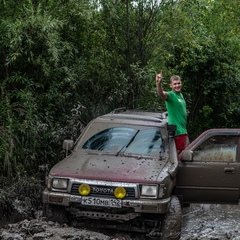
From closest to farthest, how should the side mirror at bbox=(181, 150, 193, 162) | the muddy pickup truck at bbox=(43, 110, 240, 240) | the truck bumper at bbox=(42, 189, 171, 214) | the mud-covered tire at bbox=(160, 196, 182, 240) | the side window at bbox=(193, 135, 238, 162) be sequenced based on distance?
the truck bumper at bbox=(42, 189, 171, 214) → the muddy pickup truck at bbox=(43, 110, 240, 240) → the mud-covered tire at bbox=(160, 196, 182, 240) → the side mirror at bbox=(181, 150, 193, 162) → the side window at bbox=(193, 135, 238, 162)

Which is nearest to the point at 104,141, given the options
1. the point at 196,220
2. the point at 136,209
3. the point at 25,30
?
the point at 136,209

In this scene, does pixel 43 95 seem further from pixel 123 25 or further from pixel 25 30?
pixel 123 25

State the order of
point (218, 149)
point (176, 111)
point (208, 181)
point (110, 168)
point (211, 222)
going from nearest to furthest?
point (110, 168)
point (208, 181)
point (218, 149)
point (176, 111)
point (211, 222)

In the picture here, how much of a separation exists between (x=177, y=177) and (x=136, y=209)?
4.69 feet

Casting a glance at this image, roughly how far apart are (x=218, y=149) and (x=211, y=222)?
160cm

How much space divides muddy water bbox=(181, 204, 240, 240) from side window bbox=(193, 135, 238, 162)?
1087 mm

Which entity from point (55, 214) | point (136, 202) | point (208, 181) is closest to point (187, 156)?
point (208, 181)

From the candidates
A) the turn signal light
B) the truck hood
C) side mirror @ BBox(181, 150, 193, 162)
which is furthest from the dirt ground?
side mirror @ BBox(181, 150, 193, 162)

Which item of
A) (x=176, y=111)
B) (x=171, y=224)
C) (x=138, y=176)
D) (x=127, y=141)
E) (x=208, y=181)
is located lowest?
(x=171, y=224)

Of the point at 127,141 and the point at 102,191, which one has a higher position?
the point at 127,141

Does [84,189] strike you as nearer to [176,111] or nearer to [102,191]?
[102,191]

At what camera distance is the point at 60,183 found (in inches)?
275

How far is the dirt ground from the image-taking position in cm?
656

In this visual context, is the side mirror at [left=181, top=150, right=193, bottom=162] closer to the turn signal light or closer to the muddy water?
the muddy water
